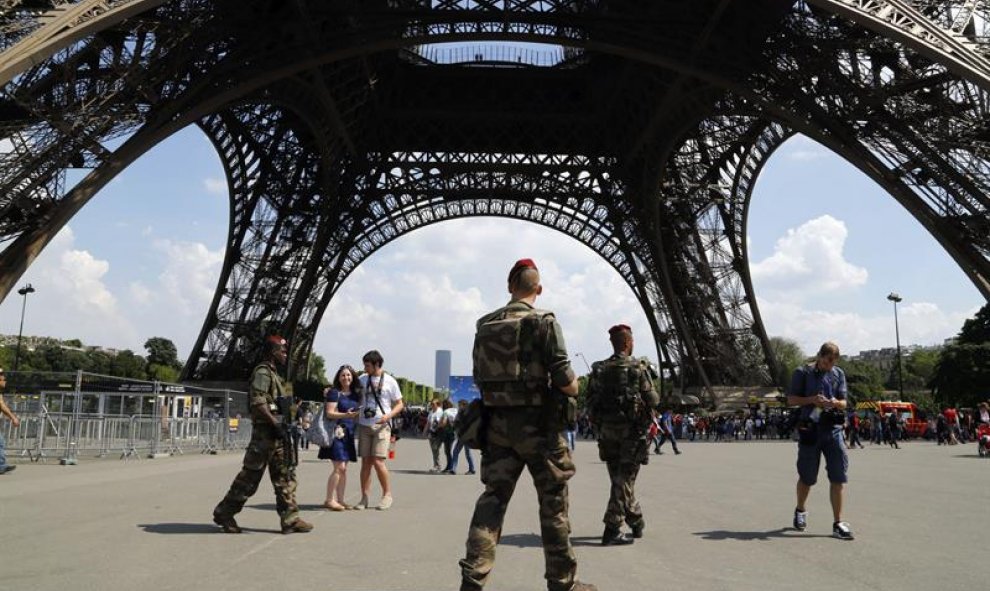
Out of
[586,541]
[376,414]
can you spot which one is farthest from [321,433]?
[586,541]

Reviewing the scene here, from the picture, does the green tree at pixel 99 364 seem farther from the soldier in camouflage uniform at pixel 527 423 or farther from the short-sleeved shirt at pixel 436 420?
the soldier in camouflage uniform at pixel 527 423

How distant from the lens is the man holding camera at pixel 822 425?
22.8ft

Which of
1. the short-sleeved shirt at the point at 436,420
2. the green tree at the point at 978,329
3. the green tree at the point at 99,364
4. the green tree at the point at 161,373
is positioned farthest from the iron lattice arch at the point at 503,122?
the green tree at the point at 99,364

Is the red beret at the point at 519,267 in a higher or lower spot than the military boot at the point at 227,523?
Result: higher

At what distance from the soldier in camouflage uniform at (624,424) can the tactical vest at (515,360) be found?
258 cm

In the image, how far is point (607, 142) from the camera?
38875 mm

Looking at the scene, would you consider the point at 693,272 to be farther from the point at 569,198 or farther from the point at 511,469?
the point at 511,469

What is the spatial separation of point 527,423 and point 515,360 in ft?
1.11

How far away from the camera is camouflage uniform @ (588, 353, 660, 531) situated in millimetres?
6758

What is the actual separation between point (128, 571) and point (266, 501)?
14.9 ft

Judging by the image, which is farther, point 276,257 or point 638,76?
point 276,257

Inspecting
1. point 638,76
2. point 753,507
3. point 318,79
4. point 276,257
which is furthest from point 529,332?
point 276,257

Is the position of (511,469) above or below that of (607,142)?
below

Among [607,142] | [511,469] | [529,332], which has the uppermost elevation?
[607,142]
